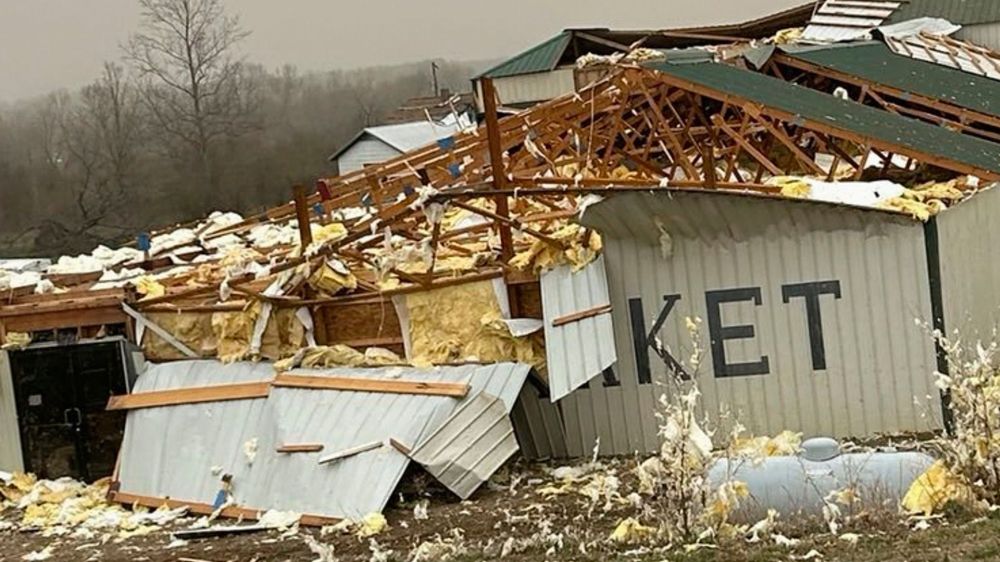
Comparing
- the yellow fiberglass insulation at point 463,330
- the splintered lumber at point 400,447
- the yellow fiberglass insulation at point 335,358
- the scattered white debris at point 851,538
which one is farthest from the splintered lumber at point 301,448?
the scattered white debris at point 851,538

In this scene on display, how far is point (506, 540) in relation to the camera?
8.80 metres

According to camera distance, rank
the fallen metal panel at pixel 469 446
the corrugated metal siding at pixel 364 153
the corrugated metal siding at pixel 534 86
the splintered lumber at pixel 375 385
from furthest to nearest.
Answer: the corrugated metal siding at pixel 364 153 < the corrugated metal siding at pixel 534 86 < the splintered lumber at pixel 375 385 < the fallen metal panel at pixel 469 446

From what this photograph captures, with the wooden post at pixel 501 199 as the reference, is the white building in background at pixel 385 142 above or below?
above

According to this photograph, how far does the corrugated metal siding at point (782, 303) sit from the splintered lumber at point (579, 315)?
13.2 inches

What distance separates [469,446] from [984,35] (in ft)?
92.0

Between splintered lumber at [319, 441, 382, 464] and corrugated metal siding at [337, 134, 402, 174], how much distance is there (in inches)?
1316

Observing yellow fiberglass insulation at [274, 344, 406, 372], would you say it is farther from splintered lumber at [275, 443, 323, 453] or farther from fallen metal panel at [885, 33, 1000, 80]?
fallen metal panel at [885, 33, 1000, 80]

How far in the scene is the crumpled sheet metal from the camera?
10992mm

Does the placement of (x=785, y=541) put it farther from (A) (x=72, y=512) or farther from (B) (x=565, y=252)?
(A) (x=72, y=512)

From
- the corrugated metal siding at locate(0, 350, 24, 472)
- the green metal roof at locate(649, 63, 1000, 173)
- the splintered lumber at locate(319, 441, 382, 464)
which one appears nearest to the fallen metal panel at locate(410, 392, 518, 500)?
the splintered lumber at locate(319, 441, 382, 464)

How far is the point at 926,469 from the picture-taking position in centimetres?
835

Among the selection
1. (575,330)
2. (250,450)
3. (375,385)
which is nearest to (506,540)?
(375,385)

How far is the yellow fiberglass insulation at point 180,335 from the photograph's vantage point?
527 inches

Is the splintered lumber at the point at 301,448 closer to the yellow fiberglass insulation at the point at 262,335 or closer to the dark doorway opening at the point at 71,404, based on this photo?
the yellow fiberglass insulation at the point at 262,335
